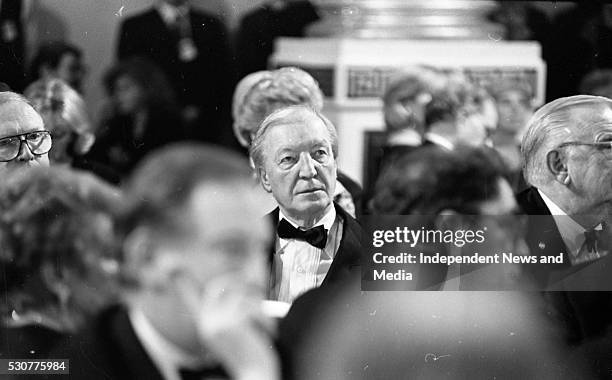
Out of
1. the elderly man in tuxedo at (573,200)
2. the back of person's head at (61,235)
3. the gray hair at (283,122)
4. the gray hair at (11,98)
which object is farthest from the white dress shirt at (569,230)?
the gray hair at (11,98)

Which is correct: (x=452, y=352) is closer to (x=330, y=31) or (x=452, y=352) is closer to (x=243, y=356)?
(x=243, y=356)

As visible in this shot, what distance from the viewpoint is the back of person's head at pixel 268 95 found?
133 inches

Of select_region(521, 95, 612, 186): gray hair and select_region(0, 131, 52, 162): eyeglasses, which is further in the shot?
select_region(521, 95, 612, 186): gray hair

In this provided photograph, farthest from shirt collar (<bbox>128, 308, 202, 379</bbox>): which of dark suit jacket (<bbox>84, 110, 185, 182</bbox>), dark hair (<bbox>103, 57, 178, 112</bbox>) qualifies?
dark hair (<bbox>103, 57, 178, 112</bbox>)

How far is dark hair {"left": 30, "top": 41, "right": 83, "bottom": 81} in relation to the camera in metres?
3.33

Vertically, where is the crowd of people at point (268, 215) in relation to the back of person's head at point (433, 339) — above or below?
above

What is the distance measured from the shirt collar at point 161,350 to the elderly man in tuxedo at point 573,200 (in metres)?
1.29

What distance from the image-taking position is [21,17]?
3311mm

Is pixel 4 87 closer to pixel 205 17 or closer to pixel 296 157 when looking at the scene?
pixel 205 17

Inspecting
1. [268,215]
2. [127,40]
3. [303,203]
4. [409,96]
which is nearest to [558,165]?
[409,96]

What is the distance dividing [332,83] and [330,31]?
0.18 m

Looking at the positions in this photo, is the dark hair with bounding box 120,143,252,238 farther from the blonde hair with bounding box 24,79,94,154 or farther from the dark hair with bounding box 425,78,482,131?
the dark hair with bounding box 425,78,482,131

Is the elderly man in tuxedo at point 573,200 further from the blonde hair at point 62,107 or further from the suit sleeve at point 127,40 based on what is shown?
the blonde hair at point 62,107

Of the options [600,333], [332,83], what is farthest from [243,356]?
[600,333]
